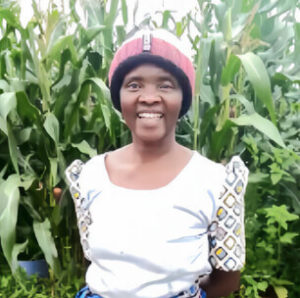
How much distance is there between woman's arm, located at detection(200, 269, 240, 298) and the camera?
29.4 inches

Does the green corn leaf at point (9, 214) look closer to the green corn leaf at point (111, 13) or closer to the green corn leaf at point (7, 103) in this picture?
the green corn leaf at point (7, 103)

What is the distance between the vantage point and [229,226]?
2.28ft

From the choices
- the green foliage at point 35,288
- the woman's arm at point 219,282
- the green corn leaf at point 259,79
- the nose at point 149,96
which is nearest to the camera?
the nose at point 149,96

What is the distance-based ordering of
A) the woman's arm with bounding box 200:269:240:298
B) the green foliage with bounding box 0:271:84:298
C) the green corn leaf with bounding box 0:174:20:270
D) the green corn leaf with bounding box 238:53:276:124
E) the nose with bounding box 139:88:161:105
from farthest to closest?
the green foliage with bounding box 0:271:84:298 < the green corn leaf with bounding box 0:174:20:270 < the green corn leaf with bounding box 238:53:276:124 < the woman's arm with bounding box 200:269:240:298 < the nose with bounding box 139:88:161:105

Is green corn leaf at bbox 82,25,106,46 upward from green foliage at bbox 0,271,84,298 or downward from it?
upward

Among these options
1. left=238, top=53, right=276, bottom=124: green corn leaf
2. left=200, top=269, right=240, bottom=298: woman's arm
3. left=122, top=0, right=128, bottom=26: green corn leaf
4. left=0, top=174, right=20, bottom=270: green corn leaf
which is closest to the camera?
left=200, top=269, right=240, bottom=298: woman's arm

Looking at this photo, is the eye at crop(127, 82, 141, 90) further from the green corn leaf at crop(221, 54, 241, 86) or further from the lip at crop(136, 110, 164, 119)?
the green corn leaf at crop(221, 54, 241, 86)

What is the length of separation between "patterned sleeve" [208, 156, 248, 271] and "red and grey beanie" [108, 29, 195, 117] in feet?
0.49

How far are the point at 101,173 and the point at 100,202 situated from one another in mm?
53

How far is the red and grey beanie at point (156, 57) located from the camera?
0.65 meters

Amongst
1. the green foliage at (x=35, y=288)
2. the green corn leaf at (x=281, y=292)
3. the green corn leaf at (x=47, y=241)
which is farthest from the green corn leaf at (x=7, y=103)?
the green corn leaf at (x=281, y=292)

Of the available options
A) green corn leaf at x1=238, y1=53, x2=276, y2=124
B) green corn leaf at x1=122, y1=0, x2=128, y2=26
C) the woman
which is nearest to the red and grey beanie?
the woman

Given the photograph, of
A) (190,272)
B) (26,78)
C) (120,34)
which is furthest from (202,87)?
(190,272)

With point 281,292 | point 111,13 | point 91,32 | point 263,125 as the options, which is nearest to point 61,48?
point 91,32
